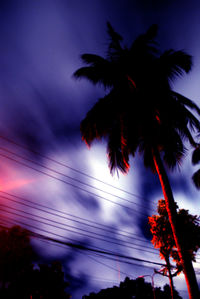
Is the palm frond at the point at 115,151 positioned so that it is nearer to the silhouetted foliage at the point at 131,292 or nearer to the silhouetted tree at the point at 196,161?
the silhouetted tree at the point at 196,161

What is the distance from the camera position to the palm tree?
31.9ft

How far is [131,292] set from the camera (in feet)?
139

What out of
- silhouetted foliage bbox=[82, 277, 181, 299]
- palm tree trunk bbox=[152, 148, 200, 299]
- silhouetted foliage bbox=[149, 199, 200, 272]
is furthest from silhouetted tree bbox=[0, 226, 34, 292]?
silhouetted foliage bbox=[82, 277, 181, 299]

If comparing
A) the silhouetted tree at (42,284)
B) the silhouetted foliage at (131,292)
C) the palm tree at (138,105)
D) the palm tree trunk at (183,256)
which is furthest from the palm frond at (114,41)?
the silhouetted foliage at (131,292)

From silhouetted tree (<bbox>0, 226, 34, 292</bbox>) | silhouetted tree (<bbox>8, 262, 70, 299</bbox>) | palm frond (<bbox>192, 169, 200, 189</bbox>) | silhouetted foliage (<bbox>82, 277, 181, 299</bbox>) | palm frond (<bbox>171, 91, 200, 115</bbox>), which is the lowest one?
silhouetted foliage (<bbox>82, 277, 181, 299</bbox>)

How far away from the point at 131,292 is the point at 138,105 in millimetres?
46844

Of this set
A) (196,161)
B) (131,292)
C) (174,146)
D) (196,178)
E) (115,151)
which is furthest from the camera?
(131,292)

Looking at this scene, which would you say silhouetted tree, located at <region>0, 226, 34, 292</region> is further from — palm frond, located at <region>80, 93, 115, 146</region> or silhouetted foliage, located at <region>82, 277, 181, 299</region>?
silhouetted foliage, located at <region>82, 277, 181, 299</region>

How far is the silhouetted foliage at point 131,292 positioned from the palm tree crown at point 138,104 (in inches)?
1687

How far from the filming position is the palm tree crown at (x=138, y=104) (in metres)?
9.74

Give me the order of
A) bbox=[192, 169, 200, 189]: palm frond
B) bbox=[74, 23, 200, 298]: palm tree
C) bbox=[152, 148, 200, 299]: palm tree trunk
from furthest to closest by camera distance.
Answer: bbox=[192, 169, 200, 189]: palm frond < bbox=[74, 23, 200, 298]: palm tree < bbox=[152, 148, 200, 299]: palm tree trunk

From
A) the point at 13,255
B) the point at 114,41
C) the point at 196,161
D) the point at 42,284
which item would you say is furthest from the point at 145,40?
the point at 42,284

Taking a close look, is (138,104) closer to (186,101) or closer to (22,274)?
(186,101)

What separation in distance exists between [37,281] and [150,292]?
108ft
